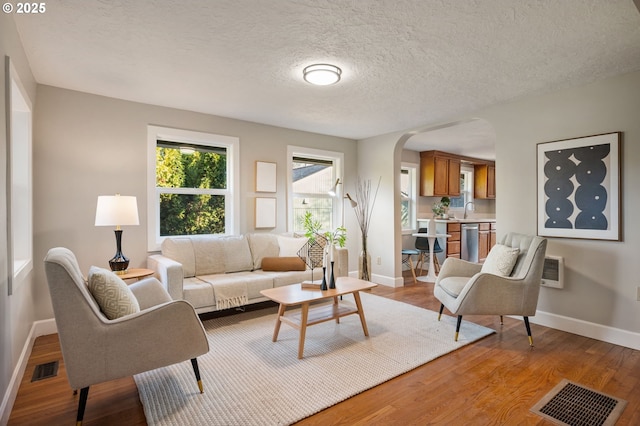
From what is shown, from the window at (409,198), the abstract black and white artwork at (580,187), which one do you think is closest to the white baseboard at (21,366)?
the abstract black and white artwork at (580,187)

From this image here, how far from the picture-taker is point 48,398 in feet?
6.81

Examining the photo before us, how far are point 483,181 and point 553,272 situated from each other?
4829 mm

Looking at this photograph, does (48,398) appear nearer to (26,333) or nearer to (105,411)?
(105,411)

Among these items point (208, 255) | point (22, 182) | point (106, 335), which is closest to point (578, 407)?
point (106, 335)

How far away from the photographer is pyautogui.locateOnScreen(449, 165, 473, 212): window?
299 inches

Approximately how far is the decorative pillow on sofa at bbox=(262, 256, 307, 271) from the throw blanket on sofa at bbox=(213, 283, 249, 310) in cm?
56

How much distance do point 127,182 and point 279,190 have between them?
1878 millimetres

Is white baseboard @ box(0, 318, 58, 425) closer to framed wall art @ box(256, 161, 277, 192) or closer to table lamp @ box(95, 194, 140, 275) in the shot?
table lamp @ box(95, 194, 140, 275)

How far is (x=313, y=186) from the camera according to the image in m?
5.28

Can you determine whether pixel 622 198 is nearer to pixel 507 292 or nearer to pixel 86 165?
pixel 507 292

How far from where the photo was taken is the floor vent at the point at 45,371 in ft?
7.64

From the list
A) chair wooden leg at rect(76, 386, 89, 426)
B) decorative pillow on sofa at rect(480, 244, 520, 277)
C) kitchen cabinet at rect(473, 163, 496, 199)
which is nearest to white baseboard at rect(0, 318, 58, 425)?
chair wooden leg at rect(76, 386, 89, 426)

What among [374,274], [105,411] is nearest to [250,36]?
[105,411]

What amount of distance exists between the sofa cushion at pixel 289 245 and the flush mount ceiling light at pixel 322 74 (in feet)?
6.34
